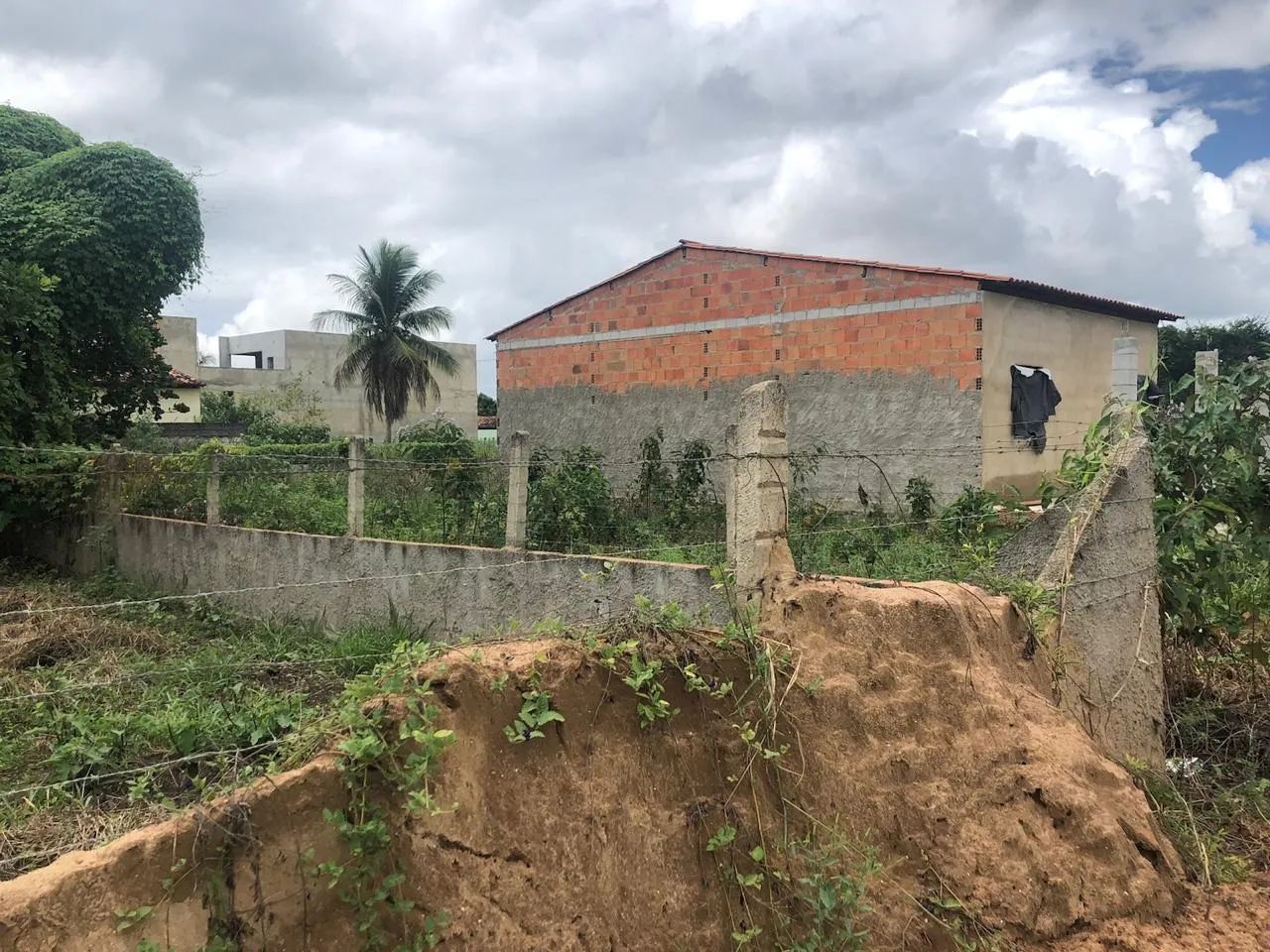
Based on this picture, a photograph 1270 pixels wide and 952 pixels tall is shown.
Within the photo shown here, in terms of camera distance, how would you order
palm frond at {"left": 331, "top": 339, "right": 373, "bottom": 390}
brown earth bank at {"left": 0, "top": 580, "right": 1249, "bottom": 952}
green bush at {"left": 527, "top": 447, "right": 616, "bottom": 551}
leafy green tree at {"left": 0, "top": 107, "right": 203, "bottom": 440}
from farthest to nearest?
palm frond at {"left": 331, "top": 339, "right": 373, "bottom": 390} < leafy green tree at {"left": 0, "top": 107, "right": 203, "bottom": 440} < green bush at {"left": 527, "top": 447, "right": 616, "bottom": 551} < brown earth bank at {"left": 0, "top": 580, "right": 1249, "bottom": 952}

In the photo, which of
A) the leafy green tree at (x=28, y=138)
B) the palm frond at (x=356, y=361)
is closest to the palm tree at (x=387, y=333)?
the palm frond at (x=356, y=361)

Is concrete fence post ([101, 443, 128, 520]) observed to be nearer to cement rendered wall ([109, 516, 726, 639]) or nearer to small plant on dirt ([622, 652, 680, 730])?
cement rendered wall ([109, 516, 726, 639])

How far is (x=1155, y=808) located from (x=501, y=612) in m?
4.30

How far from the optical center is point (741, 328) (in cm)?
1345

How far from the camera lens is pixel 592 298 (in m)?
14.9

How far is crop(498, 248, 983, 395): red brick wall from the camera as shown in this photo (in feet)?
38.5

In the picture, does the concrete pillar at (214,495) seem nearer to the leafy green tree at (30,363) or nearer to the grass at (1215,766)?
the leafy green tree at (30,363)

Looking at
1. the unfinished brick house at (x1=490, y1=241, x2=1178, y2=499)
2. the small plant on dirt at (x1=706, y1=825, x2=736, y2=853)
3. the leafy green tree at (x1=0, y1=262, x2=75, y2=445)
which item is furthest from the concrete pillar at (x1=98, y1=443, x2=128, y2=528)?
the small plant on dirt at (x1=706, y1=825, x2=736, y2=853)

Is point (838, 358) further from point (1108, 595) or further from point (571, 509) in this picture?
point (1108, 595)

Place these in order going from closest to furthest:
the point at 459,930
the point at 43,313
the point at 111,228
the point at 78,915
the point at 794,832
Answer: the point at 78,915, the point at 459,930, the point at 794,832, the point at 43,313, the point at 111,228

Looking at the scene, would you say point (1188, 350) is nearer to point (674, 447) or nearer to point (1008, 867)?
point (674, 447)

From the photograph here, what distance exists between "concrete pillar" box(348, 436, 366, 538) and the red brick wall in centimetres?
665

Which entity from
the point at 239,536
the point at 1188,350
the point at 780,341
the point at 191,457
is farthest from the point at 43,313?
the point at 1188,350

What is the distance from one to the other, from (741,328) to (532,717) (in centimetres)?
1084
